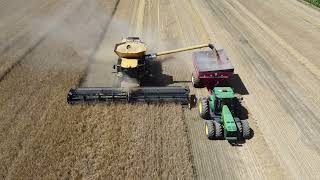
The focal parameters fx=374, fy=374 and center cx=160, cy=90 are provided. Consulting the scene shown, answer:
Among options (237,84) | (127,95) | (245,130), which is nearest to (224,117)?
(245,130)

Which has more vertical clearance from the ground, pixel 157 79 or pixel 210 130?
pixel 210 130

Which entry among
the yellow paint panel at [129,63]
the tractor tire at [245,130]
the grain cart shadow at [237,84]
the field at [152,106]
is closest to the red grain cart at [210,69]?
the field at [152,106]

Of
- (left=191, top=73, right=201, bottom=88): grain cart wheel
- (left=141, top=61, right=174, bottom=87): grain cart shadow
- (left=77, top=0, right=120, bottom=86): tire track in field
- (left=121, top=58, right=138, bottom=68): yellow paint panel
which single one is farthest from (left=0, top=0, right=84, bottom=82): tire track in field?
(left=191, top=73, right=201, bottom=88): grain cart wheel

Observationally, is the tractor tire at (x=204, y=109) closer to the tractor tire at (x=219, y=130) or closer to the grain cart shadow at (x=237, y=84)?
the tractor tire at (x=219, y=130)

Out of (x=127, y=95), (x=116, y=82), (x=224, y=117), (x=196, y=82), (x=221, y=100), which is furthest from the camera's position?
(x=116, y=82)

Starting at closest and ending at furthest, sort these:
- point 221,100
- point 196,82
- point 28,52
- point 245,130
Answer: point 245,130 → point 221,100 → point 196,82 → point 28,52

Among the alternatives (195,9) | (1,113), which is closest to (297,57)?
(195,9)

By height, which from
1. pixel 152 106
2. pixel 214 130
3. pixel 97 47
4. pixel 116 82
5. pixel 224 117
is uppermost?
pixel 224 117

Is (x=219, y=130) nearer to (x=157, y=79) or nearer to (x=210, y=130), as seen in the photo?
(x=210, y=130)
